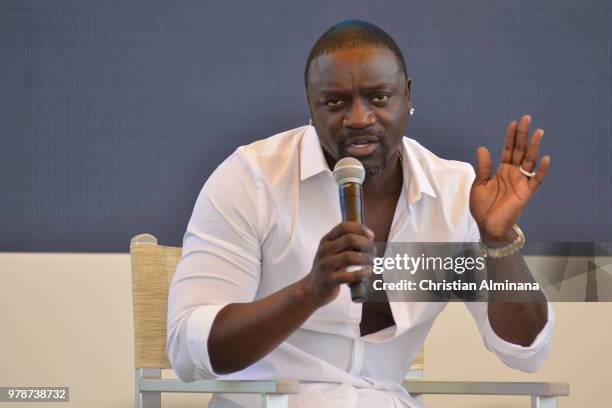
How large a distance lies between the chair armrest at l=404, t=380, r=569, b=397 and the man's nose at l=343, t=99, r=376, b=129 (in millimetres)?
664

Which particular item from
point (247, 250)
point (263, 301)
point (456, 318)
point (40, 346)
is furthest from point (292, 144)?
point (40, 346)

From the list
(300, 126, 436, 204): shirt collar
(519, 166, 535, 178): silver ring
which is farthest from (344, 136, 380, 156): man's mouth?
(519, 166, 535, 178): silver ring

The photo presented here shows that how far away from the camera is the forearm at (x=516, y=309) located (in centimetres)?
163

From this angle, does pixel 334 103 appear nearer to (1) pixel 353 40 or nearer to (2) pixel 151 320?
(1) pixel 353 40

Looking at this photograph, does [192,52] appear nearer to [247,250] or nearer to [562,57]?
[562,57]

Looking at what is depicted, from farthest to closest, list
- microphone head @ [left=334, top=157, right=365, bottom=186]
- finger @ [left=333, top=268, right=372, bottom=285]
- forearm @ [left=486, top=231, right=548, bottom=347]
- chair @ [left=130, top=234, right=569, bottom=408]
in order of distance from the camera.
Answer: chair @ [left=130, top=234, right=569, bottom=408] → forearm @ [left=486, top=231, right=548, bottom=347] → microphone head @ [left=334, top=157, right=365, bottom=186] → finger @ [left=333, top=268, right=372, bottom=285]

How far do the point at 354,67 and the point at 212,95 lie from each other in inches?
53.1

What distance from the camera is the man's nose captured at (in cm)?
152

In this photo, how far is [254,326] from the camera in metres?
1.46

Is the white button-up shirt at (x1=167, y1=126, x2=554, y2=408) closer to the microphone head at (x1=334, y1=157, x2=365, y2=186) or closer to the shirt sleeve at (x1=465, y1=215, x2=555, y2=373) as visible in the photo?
the shirt sleeve at (x1=465, y1=215, x2=555, y2=373)

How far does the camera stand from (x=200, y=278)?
1.59m

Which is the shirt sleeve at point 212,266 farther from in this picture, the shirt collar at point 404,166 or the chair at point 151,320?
the chair at point 151,320

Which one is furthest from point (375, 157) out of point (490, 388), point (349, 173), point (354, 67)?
point (490, 388)

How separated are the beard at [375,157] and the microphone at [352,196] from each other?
21 centimetres
